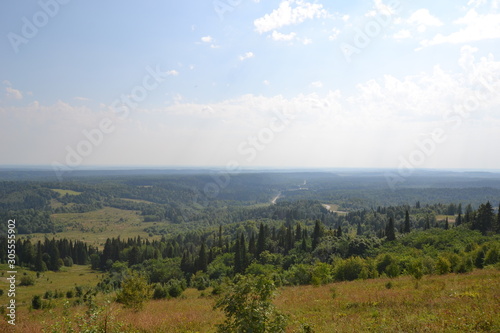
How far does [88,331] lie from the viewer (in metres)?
9.90

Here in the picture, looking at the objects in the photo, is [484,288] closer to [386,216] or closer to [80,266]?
[80,266]

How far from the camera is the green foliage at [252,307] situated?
9945 mm

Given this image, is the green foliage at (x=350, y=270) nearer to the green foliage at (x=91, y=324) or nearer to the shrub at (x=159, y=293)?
the shrub at (x=159, y=293)

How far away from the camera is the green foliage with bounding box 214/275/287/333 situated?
9945 mm

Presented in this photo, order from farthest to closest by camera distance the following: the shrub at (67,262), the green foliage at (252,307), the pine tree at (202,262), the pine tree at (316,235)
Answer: the shrub at (67,262) → the pine tree at (202,262) → the pine tree at (316,235) → the green foliage at (252,307)

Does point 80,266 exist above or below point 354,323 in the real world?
below

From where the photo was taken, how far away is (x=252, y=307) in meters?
10.1

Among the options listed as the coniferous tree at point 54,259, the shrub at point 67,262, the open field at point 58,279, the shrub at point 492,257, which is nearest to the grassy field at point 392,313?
the shrub at point 492,257

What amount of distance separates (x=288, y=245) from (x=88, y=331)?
343 feet

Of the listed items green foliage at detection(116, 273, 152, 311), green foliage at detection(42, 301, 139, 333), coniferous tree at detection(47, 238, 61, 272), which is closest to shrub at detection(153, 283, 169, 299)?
green foliage at detection(116, 273, 152, 311)

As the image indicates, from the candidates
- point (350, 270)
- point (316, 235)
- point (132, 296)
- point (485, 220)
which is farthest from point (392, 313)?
point (316, 235)

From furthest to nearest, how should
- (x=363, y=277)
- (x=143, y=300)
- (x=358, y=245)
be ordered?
(x=358, y=245) → (x=363, y=277) → (x=143, y=300)

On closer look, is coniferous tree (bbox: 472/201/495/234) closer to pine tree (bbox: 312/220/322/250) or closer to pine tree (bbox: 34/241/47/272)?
pine tree (bbox: 312/220/322/250)

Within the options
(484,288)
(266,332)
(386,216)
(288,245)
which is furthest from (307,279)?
(386,216)
